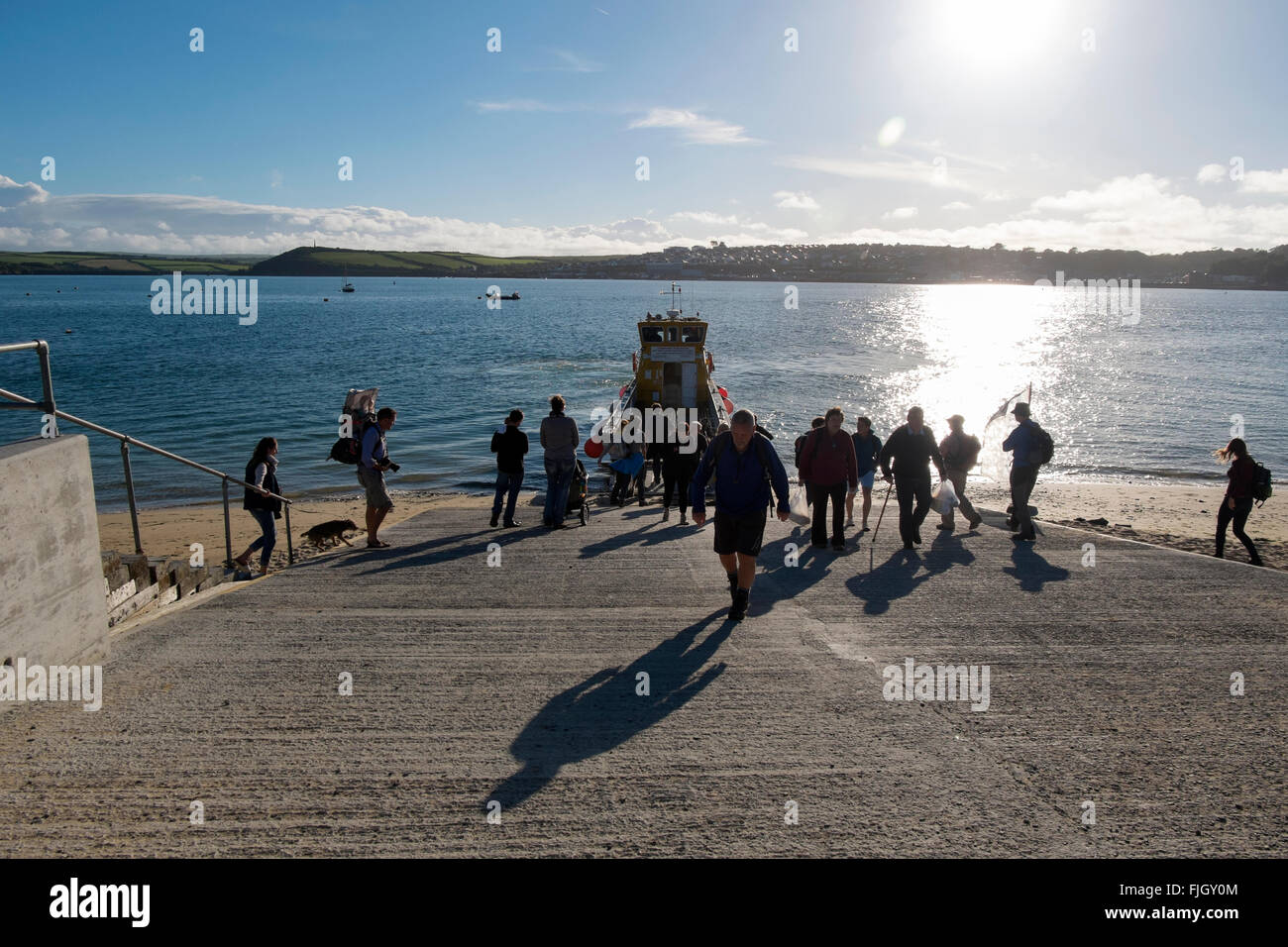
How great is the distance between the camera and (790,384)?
48594mm

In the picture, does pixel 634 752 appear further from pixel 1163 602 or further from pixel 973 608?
pixel 1163 602

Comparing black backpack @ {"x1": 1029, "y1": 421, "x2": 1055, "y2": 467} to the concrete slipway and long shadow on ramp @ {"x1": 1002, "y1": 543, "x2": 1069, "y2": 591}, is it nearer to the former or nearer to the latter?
long shadow on ramp @ {"x1": 1002, "y1": 543, "x2": 1069, "y2": 591}

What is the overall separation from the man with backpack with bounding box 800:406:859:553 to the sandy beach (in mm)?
3808

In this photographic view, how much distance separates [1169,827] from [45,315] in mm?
124248

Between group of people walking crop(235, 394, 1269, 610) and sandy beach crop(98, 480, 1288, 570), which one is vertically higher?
group of people walking crop(235, 394, 1269, 610)

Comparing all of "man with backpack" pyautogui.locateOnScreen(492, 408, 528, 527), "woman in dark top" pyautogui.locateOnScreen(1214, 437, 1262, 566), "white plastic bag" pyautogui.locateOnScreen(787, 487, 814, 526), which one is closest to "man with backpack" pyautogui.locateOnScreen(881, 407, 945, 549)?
"white plastic bag" pyautogui.locateOnScreen(787, 487, 814, 526)

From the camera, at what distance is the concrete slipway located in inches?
142

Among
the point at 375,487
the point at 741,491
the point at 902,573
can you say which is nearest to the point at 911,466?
the point at 902,573

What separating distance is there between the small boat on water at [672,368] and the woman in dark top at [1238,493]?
15248 millimetres

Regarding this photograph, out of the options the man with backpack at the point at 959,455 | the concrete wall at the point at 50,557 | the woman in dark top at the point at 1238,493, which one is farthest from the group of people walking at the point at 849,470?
the concrete wall at the point at 50,557

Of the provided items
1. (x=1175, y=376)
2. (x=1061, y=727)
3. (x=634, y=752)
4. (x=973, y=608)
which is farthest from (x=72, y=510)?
(x=1175, y=376)

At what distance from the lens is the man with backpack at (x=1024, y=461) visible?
9.64 metres

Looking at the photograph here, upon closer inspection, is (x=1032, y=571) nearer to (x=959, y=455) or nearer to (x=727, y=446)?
(x=959, y=455)
